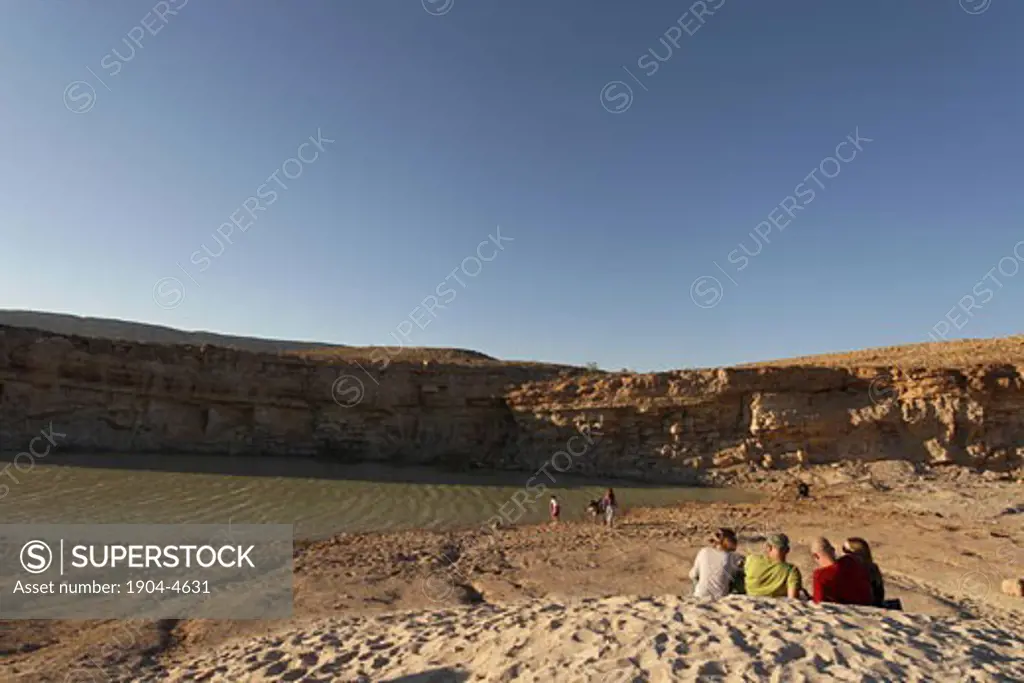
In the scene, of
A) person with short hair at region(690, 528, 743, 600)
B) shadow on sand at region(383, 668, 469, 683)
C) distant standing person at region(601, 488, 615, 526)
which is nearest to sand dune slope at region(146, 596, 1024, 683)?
shadow on sand at region(383, 668, 469, 683)

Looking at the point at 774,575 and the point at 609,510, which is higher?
the point at 774,575

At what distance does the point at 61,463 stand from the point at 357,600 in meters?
18.4

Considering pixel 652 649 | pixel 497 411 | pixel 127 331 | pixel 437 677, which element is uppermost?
pixel 127 331

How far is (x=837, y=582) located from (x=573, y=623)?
256 cm

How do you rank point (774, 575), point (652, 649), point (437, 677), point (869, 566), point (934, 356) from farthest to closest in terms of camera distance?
point (934, 356) → point (869, 566) → point (774, 575) → point (437, 677) → point (652, 649)

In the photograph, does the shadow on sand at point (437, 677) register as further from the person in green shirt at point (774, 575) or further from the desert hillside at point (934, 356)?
the desert hillside at point (934, 356)

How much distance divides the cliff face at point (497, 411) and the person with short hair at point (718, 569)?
61.8 feet

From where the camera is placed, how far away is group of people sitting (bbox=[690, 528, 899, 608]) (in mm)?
5426

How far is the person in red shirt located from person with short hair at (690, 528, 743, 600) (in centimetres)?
74

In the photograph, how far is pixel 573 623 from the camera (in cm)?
543

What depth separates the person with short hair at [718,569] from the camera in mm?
5723

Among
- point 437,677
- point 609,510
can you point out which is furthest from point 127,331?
point 437,677

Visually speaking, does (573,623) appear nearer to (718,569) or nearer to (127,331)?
(718,569)

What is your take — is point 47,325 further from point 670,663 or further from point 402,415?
point 670,663
